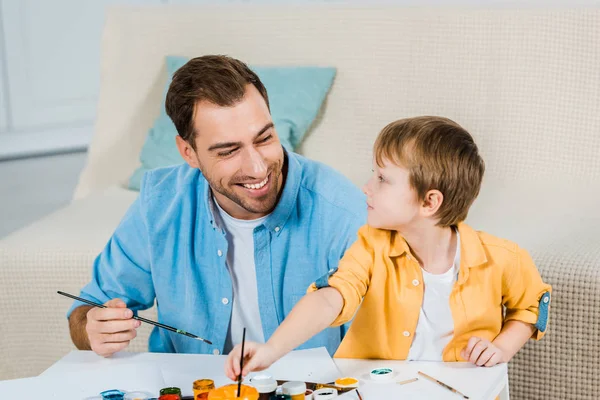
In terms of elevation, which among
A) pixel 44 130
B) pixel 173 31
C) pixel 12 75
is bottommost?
pixel 44 130

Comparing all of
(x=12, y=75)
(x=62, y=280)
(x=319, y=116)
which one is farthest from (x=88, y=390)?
(x=12, y=75)

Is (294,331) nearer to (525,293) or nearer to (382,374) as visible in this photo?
(382,374)

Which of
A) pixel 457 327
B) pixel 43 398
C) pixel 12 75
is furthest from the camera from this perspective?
pixel 12 75

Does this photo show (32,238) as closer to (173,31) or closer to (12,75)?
(173,31)

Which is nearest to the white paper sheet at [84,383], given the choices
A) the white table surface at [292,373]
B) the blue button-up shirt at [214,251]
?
the white table surface at [292,373]

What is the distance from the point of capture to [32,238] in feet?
7.70

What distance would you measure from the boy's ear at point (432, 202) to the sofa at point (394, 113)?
0.70 metres

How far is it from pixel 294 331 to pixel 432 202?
11.4 inches

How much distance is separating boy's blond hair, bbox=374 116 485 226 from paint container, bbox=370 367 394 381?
257mm

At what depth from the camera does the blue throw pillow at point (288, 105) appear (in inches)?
101

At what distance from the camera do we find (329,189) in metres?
1.67

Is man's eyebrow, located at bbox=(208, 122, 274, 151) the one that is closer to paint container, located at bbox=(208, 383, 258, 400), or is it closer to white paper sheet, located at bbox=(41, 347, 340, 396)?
white paper sheet, located at bbox=(41, 347, 340, 396)

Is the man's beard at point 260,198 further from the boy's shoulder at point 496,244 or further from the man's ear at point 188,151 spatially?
the boy's shoulder at point 496,244

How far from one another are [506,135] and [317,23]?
647mm
